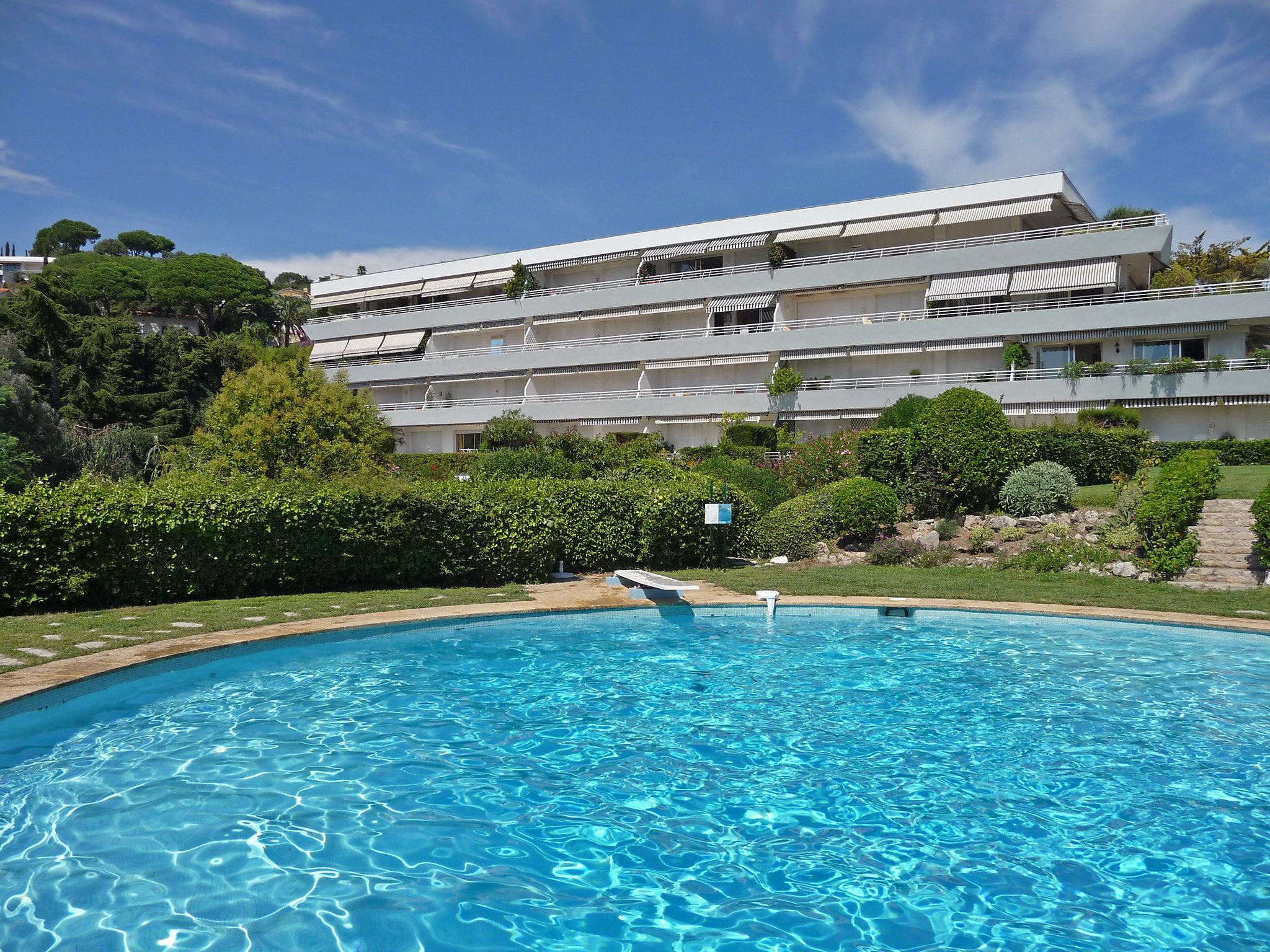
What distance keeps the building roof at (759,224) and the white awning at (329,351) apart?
4227 millimetres

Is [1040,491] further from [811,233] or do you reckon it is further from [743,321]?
[743,321]

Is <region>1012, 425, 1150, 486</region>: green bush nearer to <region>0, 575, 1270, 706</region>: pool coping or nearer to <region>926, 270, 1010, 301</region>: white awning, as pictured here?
<region>0, 575, 1270, 706</region>: pool coping

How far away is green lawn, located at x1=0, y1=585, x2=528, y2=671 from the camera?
8680 mm

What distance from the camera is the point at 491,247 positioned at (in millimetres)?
53969

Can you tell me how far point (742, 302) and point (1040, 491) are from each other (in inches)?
1027

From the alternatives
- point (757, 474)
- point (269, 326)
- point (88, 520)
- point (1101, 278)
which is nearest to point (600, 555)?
point (757, 474)

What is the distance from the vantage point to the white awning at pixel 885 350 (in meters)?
37.9

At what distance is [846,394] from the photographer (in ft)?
127

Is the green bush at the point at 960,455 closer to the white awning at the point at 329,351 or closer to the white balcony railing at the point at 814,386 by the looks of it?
the white balcony railing at the point at 814,386

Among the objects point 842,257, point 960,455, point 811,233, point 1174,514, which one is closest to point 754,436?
point 842,257

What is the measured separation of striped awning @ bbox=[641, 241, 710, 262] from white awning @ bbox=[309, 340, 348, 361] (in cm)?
2316

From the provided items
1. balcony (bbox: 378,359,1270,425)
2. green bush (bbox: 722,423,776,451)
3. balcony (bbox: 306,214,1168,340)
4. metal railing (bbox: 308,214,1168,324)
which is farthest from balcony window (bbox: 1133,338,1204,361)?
green bush (bbox: 722,423,776,451)

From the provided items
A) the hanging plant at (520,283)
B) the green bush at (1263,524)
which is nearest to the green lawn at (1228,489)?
the green bush at (1263,524)

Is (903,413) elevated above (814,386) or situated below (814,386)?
below
